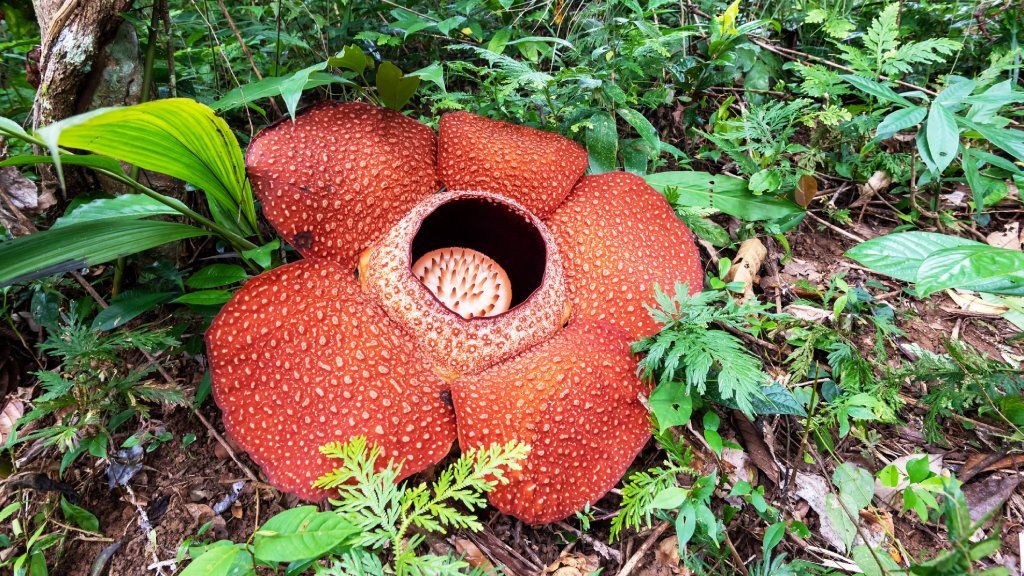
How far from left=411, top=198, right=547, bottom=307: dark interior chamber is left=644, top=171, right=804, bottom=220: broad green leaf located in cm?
64

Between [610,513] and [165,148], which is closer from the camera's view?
[165,148]

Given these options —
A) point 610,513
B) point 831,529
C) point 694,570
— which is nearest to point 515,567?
point 610,513

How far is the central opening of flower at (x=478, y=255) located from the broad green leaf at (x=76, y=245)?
30.6 inches

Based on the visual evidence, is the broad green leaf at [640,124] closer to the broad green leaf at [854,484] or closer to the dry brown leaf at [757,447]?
the dry brown leaf at [757,447]

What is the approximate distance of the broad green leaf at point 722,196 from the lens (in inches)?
88.3

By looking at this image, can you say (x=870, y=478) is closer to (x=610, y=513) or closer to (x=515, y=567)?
(x=610, y=513)

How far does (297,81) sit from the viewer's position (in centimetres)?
171

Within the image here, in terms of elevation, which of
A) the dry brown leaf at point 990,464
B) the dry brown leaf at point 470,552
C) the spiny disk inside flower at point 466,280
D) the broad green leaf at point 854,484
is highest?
the spiny disk inside flower at point 466,280

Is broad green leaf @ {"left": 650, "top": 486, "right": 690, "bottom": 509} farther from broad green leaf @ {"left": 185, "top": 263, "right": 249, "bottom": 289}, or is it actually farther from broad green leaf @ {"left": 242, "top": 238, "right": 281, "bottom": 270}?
broad green leaf @ {"left": 185, "top": 263, "right": 249, "bottom": 289}

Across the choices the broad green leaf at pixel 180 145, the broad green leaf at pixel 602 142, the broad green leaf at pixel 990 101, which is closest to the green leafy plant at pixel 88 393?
the broad green leaf at pixel 180 145

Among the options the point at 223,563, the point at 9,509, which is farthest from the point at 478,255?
the point at 9,509

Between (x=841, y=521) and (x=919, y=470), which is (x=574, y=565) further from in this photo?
(x=919, y=470)

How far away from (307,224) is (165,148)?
0.42 metres

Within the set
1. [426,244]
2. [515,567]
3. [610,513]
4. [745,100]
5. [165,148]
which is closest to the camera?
[165,148]
